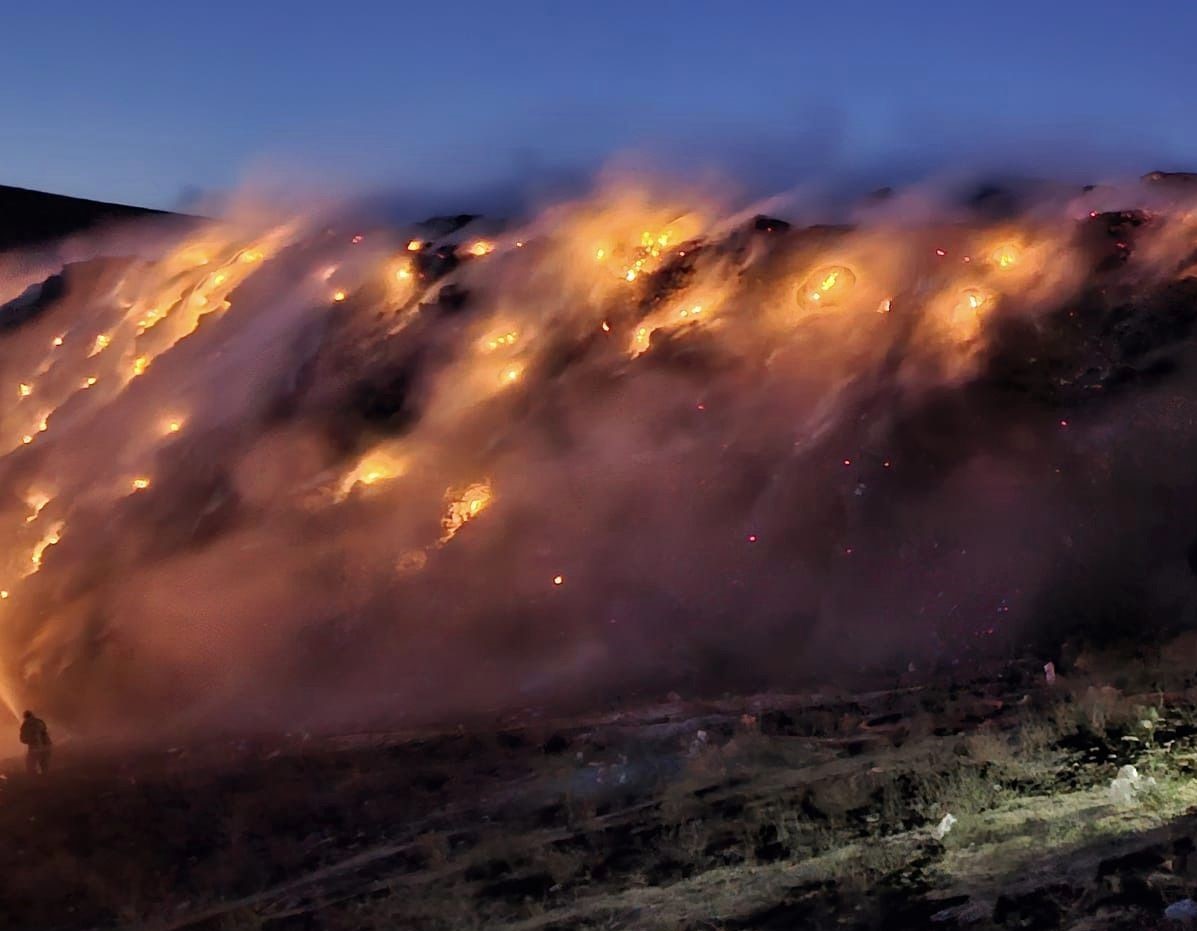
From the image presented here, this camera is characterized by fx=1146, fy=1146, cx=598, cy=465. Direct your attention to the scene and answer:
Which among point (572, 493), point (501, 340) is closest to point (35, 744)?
point (572, 493)

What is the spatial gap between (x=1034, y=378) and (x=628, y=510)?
4678 millimetres

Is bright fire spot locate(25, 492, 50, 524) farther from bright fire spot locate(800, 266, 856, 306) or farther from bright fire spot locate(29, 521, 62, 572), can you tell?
bright fire spot locate(800, 266, 856, 306)

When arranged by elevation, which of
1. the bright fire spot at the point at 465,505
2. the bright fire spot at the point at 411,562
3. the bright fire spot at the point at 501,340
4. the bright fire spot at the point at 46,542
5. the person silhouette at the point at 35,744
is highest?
the bright fire spot at the point at 501,340

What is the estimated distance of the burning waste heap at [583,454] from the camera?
1149cm

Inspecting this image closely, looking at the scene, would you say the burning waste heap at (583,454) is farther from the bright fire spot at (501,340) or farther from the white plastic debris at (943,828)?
the white plastic debris at (943,828)

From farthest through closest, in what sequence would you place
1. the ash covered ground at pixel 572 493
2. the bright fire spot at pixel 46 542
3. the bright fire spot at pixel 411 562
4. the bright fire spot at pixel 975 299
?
the bright fire spot at pixel 975 299 < the bright fire spot at pixel 46 542 < the bright fire spot at pixel 411 562 < the ash covered ground at pixel 572 493

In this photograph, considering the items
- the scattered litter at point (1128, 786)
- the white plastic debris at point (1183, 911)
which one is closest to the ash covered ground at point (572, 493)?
the scattered litter at point (1128, 786)

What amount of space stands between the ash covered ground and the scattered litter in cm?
160

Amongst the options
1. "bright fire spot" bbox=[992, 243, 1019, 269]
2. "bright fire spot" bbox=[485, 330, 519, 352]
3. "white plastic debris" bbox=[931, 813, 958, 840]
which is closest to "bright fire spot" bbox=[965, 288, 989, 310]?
"bright fire spot" bbox=[992, 243, 1019, 269]

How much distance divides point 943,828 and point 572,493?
7.47 metres

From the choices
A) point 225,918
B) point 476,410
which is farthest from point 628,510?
point 225,918

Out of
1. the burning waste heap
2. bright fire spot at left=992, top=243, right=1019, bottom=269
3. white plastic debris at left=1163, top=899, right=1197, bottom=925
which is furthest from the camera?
bright fire spot at left=992, top=243, right=1019, bottom=269

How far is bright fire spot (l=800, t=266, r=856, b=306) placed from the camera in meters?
13.2

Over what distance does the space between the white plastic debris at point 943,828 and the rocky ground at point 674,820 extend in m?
0.03
